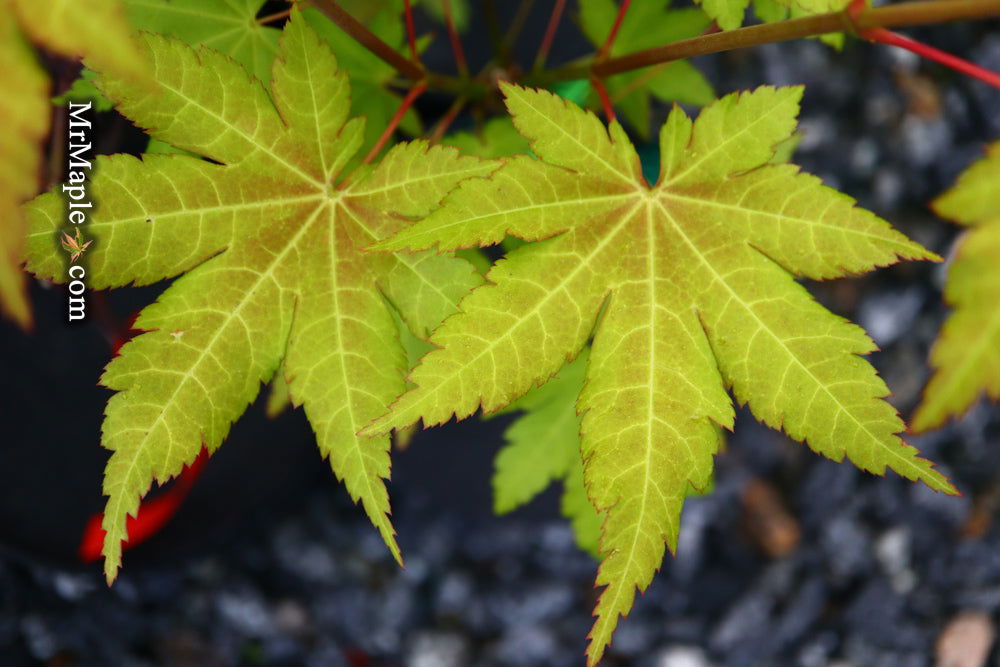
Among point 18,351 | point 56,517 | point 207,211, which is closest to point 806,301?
point 207,211

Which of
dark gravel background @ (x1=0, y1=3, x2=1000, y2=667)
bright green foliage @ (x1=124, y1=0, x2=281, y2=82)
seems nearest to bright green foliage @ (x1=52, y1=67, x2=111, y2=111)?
bright green foliage @ (x1=124, y1=0, x2=281, y2=82)

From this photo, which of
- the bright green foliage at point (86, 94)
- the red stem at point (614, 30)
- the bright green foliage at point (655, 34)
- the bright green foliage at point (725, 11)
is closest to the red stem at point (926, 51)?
the bright green foliage at point (725, 11)

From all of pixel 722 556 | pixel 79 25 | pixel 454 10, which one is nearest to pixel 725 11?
pixel 79 25

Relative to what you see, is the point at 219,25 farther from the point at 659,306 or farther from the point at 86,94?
the point at 659,306

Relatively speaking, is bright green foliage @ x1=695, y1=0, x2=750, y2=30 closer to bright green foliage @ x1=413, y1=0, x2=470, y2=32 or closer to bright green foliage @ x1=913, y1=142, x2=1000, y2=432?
bright green foliage @ x1=913, y1=142, x2=1000, y2=432

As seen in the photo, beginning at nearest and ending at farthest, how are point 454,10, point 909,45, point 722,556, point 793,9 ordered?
point 909,45, point 793,9, point 454,10, point 722,556

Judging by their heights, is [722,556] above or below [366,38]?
below
